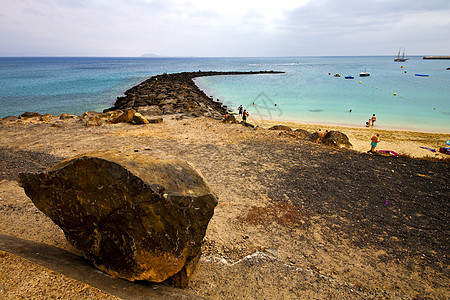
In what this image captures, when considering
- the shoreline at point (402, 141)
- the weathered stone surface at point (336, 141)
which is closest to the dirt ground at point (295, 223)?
the weathered stone surface at point (336, 141)

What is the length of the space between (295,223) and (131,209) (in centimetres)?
482

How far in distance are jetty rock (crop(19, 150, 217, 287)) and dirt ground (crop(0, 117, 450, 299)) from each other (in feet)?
2.71

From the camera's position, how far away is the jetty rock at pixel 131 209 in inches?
154

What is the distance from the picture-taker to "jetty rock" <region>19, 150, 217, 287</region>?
3.91 metres

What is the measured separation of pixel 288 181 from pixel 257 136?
19.6ft

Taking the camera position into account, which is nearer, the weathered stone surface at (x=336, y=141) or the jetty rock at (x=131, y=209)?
the jetty rock at (x=131, y=209)

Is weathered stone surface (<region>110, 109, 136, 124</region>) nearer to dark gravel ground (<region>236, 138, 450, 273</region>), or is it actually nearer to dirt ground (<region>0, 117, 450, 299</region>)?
dirt ground (<region>0, 117, 450, 299</region>)

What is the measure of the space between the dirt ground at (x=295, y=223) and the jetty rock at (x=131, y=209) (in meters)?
0.83

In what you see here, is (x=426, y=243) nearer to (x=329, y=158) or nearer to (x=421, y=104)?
(x=329, y=158)

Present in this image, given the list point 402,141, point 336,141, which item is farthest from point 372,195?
point 402,141

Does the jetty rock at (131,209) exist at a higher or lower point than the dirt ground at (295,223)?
higher

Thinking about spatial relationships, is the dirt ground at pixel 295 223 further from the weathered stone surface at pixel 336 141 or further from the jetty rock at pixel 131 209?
the weathered stone surface at pixel 336 141

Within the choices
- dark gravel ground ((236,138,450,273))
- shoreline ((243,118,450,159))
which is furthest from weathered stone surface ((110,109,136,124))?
shoreline ((243,118,450,159))

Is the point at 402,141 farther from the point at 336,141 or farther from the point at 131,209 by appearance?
the point at 131,209
